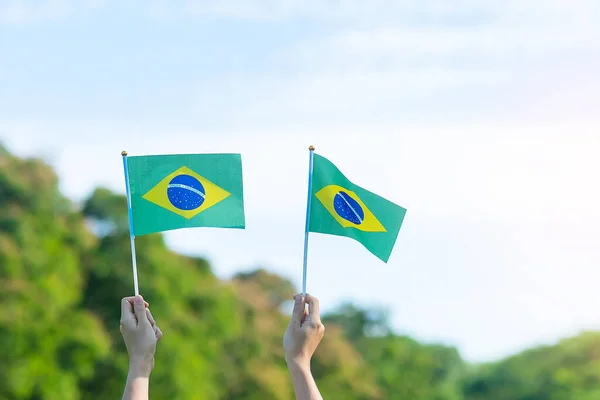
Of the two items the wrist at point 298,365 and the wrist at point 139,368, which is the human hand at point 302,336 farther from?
the wrist at point 139,368

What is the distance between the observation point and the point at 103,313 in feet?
88.9

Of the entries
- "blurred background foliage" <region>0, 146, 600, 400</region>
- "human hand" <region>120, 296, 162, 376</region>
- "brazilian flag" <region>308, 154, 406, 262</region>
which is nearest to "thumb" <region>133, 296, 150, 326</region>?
"human hand" <region>120, 296, 162, 376</region>

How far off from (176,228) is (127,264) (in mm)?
→ 22288

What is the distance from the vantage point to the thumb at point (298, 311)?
3937 millimetres

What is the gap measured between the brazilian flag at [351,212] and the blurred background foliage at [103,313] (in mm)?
18842

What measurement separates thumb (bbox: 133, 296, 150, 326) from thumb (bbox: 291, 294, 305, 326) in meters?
0.52

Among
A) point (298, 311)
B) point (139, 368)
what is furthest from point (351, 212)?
point (139, 368)

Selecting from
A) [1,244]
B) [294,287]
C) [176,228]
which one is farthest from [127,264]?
[176,228]

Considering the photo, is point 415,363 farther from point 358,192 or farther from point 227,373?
point 358,192

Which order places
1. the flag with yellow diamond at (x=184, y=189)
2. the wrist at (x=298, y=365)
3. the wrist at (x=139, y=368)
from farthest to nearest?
the flag with yellow diamond at (x=184, y=189) → the wrist at (x=298, y=365) → the wrist at (x=139, y=368)

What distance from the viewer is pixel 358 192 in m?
5.62

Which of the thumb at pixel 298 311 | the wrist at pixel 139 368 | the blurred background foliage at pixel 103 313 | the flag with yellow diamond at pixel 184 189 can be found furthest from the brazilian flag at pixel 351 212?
the blurred background foliage at pixel 103 313

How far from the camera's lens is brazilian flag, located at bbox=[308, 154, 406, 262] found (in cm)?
550

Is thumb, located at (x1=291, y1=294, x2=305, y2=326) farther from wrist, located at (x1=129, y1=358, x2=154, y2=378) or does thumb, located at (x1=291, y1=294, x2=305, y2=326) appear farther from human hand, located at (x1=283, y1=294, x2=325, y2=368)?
wrist, located at (x1=129, y1=358, x2=154, y2=378)
